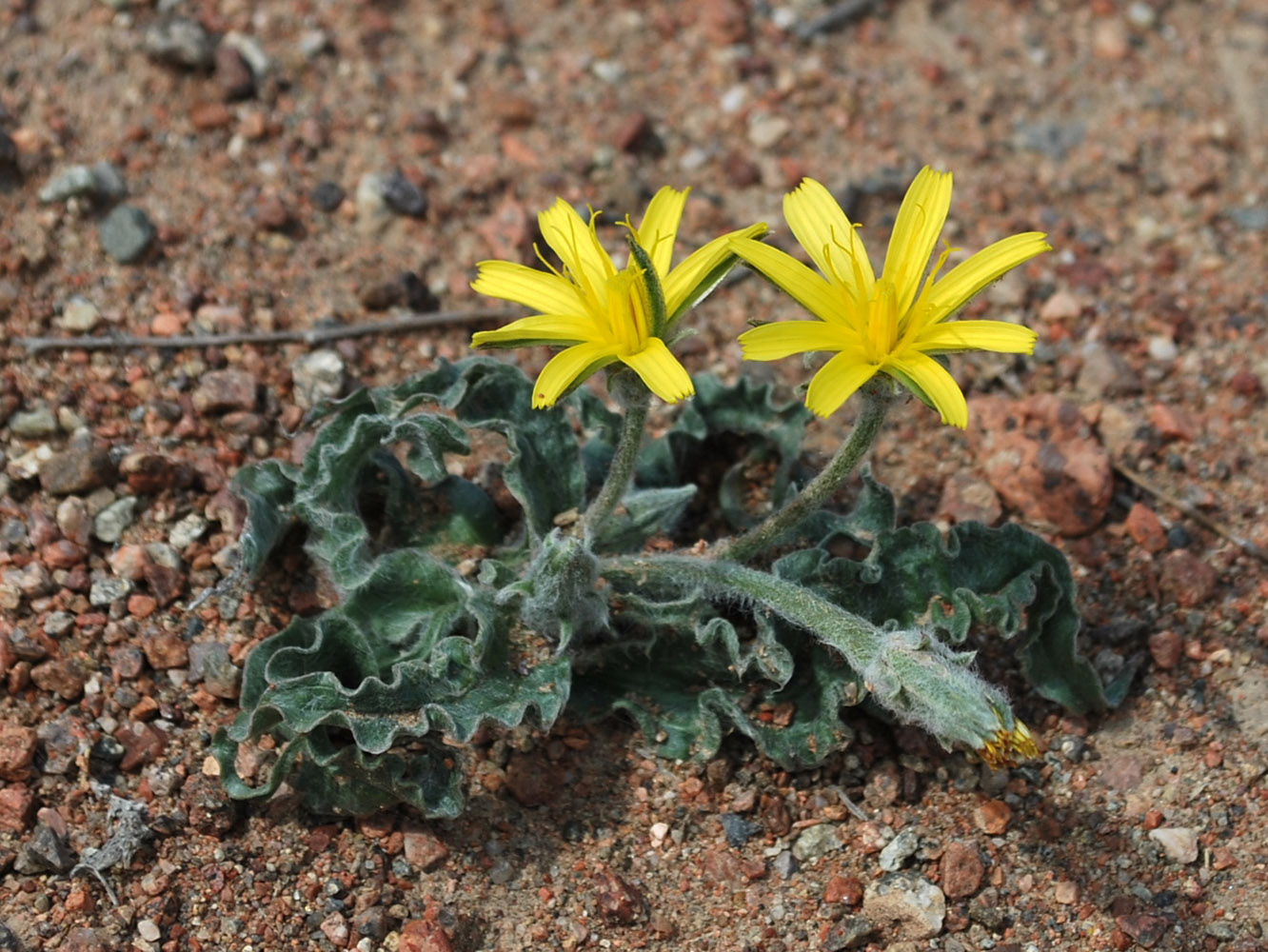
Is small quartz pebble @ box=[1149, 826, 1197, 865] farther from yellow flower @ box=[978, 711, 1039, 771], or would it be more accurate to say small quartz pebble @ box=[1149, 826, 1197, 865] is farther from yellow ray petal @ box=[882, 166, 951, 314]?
yellow ray petal @ box=[882, 166, 951, 314]

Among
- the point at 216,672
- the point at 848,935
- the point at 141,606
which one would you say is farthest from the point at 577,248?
the point at 848,935

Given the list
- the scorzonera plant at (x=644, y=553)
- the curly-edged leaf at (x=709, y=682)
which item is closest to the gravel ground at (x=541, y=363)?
the curly-edged leaf at (x=709, y=682)

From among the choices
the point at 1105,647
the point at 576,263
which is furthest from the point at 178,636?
the point at 1105,647

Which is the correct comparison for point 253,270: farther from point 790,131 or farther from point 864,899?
point 864,899

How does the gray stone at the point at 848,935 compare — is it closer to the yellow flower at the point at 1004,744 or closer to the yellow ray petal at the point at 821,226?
the yellow flower at the point at 1004,744

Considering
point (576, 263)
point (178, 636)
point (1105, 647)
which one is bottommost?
point (1105, 647)

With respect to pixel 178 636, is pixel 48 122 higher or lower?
higher
